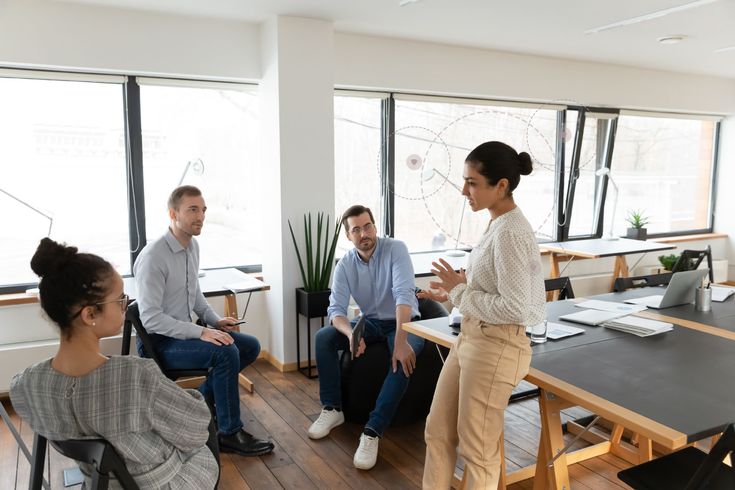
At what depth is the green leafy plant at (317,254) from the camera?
4074 mm

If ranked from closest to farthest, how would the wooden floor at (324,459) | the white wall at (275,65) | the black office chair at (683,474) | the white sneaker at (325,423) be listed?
the black office chair at (683,474)
the wooden floor at (324,459)
the white sneaker at (325,423)
the white wall at (275,65)

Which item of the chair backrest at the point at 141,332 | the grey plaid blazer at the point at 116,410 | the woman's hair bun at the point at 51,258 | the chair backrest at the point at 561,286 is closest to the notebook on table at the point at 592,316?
the chair backrest at the point at 561,286

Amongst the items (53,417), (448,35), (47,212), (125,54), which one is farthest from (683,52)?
(53,417)

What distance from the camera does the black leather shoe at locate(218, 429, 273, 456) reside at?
9.65ft

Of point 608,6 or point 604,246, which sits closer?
point 608,6

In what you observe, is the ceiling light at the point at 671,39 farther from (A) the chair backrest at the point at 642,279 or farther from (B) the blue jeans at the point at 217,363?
(B) the blue jeans at the point at 217,363

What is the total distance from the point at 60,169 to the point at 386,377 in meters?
2.61

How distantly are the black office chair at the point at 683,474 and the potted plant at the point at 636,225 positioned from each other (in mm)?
4925

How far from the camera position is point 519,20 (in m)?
4.20

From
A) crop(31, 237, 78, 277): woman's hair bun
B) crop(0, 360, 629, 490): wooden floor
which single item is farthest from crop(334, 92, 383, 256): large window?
crop(31, 237, 78, 277): woman's hair bun

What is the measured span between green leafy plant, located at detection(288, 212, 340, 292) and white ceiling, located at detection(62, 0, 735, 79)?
140 centimetres

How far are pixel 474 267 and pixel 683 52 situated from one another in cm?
452

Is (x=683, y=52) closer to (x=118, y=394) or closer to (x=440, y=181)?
(x=440, y=181)

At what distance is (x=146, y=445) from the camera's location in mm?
1607
